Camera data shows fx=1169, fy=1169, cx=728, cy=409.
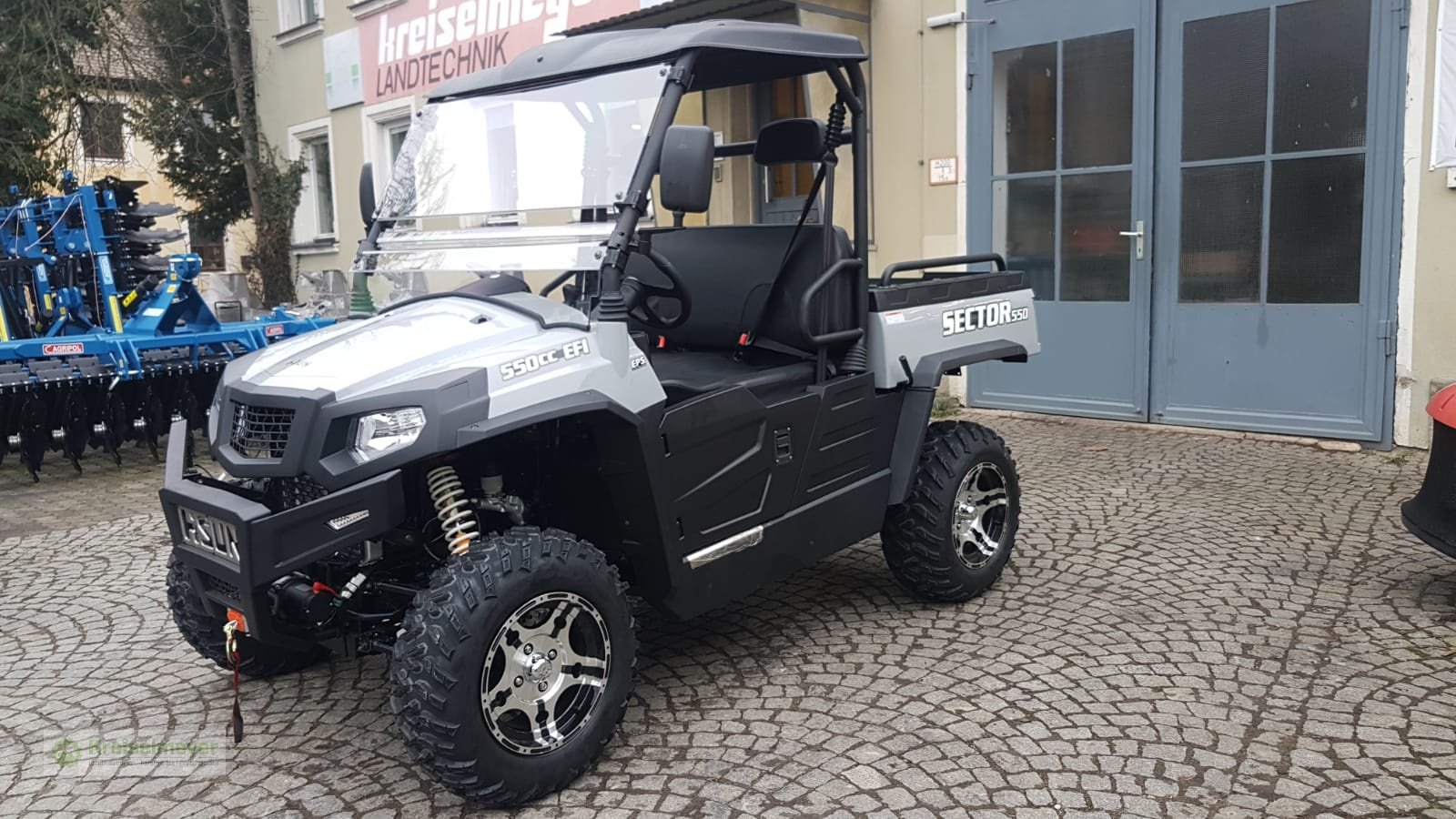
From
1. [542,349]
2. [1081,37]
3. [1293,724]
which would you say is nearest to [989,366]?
[1081,37]

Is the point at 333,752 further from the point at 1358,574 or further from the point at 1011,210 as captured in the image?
the point at 1011,210

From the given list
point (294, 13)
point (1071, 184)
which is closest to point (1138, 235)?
point (1071, 184)

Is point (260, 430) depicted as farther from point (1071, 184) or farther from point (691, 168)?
point (1071, 184)

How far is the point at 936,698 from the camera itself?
383cm

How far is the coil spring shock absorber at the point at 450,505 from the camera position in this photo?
3244 mm

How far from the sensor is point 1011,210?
8992 millimetres

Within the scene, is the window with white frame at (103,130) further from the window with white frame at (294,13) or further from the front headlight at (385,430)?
the front headlight at (385,430)

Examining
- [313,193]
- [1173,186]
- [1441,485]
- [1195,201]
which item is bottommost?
[1441,485]

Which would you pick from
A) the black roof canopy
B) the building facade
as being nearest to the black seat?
the black roof canopy

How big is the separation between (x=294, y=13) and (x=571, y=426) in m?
15.4

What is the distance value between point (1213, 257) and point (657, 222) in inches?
218

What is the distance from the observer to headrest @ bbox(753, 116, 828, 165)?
4.13m

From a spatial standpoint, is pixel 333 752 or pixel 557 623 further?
pixel 333 752

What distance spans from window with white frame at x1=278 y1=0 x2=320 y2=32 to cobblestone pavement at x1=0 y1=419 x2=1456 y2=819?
1256cm
